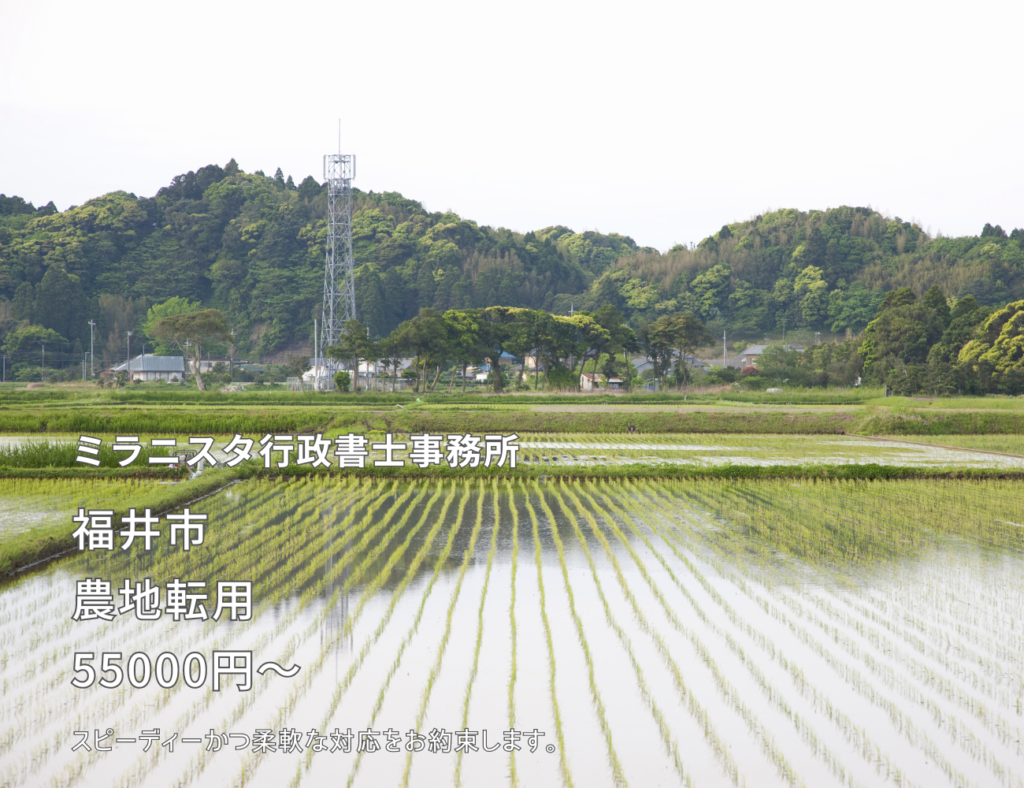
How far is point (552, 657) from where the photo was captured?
5488mm

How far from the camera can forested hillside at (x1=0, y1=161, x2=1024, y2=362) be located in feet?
227

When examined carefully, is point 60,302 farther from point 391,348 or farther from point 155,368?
point 391,348

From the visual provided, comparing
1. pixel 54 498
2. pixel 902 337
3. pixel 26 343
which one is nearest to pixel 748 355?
pixel 902 337

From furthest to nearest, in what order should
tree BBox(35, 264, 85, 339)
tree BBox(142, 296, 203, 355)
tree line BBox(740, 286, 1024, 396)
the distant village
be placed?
tree BBox(142, 296, 203, 355) < tree BBox(35, 264, 85, 339) < the distant village < tree line BBox(740, 286, 1024, 396)

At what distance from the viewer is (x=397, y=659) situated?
5363 mm

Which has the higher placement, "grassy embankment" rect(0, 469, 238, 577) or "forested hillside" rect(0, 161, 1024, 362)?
"forested hillside" rect(0, 161, 1024, 362)

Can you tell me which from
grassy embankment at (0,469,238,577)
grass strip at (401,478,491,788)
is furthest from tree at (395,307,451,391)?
grass strip at (401,478,491,788)

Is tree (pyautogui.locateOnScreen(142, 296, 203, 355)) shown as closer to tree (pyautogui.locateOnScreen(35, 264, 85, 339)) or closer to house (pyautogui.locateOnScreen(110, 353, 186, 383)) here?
tree (pyautogui.locateOnScreen(35, 264, 85, 339))

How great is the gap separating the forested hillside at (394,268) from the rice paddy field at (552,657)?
210ft

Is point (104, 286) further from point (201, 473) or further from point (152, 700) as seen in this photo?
point (152, 700)

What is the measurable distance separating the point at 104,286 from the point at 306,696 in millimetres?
78418

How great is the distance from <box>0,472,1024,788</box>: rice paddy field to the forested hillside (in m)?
64.1

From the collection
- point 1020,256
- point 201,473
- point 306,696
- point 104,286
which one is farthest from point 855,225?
point 306,696

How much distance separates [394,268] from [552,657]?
74827mm
